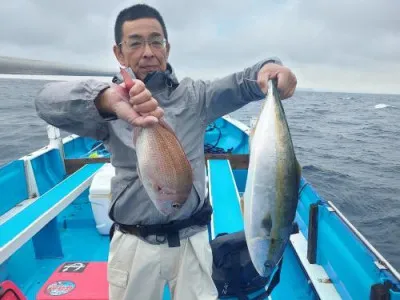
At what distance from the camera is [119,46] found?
7.62 feet

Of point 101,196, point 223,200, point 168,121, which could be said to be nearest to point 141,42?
point 168,121

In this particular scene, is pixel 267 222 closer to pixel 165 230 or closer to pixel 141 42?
pixel 165 230

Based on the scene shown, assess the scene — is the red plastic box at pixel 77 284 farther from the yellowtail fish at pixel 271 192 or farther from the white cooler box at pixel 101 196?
the yellowtail fish at pixel 271 192

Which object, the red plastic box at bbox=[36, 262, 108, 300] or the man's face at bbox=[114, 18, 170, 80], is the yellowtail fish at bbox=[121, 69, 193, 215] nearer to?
the man's face at bbox=[114, 18, 170, 80]

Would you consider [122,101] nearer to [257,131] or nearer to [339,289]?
[257,131]

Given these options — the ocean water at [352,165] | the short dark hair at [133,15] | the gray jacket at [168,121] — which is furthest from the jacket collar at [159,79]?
the ocean water at [352,165]

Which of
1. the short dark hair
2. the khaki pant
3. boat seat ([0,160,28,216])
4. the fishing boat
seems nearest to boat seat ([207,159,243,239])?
the fishing boat

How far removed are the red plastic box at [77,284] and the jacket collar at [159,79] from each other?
64.0 inches

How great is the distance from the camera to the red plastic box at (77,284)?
2602 mm

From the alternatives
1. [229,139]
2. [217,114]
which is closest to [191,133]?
[217,114]

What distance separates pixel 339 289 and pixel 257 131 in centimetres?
222

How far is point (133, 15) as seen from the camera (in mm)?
2248

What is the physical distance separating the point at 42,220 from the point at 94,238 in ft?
5.75

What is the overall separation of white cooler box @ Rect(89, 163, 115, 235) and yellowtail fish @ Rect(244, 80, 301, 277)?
2901 mm
